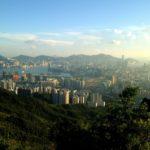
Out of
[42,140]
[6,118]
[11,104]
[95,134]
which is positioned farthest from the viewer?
[11,104]

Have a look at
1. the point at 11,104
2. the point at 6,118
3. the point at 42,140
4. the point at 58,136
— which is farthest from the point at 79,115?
the point at 58,136

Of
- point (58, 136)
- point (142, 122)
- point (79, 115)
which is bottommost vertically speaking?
point (79, 115)

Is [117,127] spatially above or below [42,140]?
above

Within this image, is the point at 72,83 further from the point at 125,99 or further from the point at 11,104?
the point at 125,99

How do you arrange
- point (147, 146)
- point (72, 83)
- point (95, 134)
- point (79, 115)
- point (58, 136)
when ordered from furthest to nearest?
point (72, 83) < point (79, 115) < point (58, 136) < point (95, 134) < point (147, 146)

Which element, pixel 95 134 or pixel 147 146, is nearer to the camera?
A: pixel 147 146

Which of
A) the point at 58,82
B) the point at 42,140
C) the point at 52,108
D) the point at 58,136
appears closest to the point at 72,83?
the point at 58,82

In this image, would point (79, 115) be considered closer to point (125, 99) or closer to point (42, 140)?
point (42, 140)

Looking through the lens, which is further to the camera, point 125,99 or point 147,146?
point 125,99

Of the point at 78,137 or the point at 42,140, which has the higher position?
the point at 78,137
